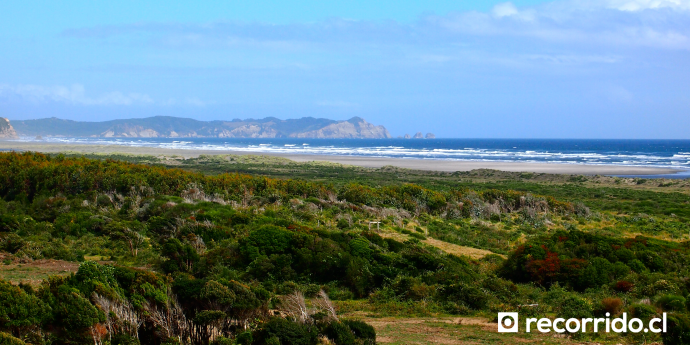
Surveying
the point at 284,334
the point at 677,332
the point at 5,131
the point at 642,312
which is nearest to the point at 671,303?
the point at 642,312

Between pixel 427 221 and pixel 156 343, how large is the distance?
16401 millimetres

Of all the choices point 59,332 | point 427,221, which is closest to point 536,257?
point 427,221

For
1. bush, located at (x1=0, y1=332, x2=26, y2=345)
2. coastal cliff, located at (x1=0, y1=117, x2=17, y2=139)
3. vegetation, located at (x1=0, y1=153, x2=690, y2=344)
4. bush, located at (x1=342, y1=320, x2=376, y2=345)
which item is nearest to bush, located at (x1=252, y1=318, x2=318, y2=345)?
vegetation, located at (x1=0, y1=153, x2=690, y2=344)

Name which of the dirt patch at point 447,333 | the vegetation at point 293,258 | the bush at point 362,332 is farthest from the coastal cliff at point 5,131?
the bush at point 362,332

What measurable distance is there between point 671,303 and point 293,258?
8.88m

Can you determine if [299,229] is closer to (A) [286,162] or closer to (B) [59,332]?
(B) [59,332]

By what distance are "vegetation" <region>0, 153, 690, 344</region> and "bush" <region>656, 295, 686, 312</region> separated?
54mm

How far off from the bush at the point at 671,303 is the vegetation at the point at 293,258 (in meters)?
0.05

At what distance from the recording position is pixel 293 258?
45.4 ft

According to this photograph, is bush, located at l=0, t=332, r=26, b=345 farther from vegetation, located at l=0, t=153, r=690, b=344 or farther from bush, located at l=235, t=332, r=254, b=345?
bush, located at l=235, t=332, r=254, b=345

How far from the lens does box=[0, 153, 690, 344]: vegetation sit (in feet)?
25.9

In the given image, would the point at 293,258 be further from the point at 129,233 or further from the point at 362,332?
the point at 129,233

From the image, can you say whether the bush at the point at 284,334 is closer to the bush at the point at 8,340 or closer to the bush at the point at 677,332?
the bush at the point at 8,340

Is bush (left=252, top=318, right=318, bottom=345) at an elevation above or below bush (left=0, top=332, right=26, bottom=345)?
below
